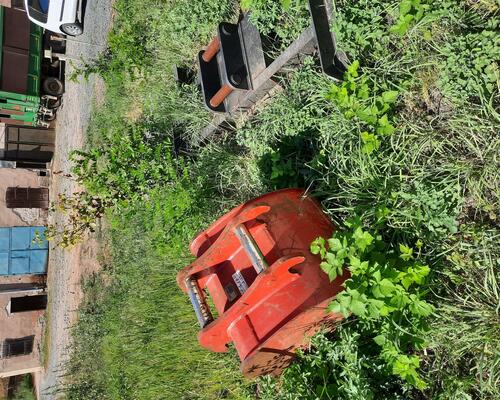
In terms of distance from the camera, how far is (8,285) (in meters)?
9.97

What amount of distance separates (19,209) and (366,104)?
9794mm

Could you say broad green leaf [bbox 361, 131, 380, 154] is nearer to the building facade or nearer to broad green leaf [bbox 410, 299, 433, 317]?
broad green leaf [bbox 410, 299, 433, 317]

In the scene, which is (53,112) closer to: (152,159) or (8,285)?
(8,285)

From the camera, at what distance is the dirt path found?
7395mm

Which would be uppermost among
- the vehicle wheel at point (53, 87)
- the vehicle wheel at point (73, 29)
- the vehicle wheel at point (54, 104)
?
the vehicle wheel at point (53, 87)

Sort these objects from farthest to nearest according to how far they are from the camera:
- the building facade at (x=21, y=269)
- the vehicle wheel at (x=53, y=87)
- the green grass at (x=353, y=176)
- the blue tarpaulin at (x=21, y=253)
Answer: the building facade at (x=21, y=269) → the blue tarpaulin at (x=21, y=253) → the vehicle wheel at (x=53, y=87) → the green grass at (x=353, y=176)

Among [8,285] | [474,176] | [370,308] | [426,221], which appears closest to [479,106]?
[474,176]

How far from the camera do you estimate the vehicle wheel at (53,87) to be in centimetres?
932

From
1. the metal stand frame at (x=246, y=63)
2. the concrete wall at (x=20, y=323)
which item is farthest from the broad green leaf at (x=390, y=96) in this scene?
the concrete wall at (x=20, y=323)

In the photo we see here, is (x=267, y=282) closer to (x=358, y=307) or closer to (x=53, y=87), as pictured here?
(x=358, y=307)

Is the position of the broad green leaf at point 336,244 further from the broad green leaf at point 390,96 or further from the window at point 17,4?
the window at point 17,4

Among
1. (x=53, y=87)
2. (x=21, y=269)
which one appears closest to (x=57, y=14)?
(x=53, y=87)

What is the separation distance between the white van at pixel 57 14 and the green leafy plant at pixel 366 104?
7.18m

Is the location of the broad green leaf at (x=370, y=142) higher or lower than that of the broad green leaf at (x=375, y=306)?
higher
